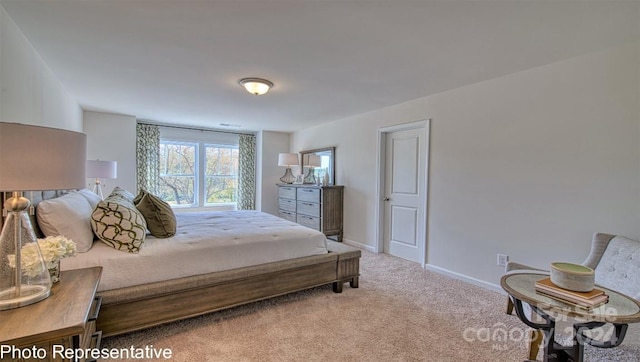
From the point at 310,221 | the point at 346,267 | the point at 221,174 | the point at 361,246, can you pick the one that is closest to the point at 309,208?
the point at 310,221

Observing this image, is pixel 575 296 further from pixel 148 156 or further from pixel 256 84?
pixel 148 156

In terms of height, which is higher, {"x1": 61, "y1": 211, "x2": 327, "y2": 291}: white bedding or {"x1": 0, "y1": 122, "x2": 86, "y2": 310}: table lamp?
{"x1": 0, "y1": 122, "x2": 86, "y2": 310}: table lamp

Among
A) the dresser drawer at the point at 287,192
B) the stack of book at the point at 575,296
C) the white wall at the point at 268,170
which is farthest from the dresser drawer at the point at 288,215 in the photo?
the stack of book at the point at 575,296

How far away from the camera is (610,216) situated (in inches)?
91.1

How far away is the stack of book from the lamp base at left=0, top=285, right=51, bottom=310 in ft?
7.77

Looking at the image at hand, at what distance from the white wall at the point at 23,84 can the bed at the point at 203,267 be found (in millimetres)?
650

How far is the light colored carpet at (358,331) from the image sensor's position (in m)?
1.92

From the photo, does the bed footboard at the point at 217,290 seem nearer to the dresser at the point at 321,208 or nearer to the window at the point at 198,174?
the dresser at the point at 321,208

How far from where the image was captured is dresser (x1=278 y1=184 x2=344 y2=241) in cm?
496

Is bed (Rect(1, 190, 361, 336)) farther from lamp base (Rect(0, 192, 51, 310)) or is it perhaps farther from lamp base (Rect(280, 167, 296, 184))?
lamp base (Rect(280, 167, 296, 184))

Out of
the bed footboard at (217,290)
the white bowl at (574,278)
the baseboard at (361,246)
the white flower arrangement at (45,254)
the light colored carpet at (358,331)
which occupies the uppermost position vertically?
the white flower arrangement at (45,254)

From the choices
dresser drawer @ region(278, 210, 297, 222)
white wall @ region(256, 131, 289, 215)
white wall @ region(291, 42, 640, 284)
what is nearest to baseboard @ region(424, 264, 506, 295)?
white wall @ region(291, 42, 640, 284)

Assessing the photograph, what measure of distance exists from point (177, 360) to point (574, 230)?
3.24m

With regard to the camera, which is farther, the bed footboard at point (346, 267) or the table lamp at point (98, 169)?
the table lamp at point (98, 169)
